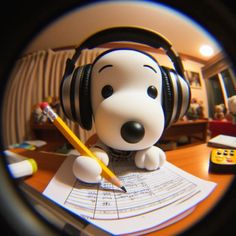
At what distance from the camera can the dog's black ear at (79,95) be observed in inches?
12.2

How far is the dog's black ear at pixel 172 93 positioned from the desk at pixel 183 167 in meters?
0.13

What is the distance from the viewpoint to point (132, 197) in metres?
0.25

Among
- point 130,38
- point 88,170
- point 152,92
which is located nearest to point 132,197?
point 88,170

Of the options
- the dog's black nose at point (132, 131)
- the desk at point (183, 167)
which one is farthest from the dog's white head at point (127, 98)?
the desk at point (183, 167)

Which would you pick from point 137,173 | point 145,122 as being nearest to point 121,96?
point 145,122

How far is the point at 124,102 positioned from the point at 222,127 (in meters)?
0.30

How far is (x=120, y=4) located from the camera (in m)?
0.26

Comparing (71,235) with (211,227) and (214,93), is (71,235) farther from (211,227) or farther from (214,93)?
(214,93)

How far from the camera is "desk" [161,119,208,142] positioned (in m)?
0.40

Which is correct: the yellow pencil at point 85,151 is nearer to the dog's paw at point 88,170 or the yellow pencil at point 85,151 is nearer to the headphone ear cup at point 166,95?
the dog's paw at point 88,170

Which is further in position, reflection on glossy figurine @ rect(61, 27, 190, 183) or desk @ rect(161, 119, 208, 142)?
desk @ rect(161, 119, 208, 142)

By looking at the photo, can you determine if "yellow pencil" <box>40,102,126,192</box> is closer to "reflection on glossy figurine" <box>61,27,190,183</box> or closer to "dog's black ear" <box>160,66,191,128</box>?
"reflection on glossy figurine" <box>61,27,190,183</box>

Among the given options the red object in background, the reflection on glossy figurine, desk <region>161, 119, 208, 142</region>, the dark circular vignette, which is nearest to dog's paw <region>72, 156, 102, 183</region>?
the reflection on glossy figurine

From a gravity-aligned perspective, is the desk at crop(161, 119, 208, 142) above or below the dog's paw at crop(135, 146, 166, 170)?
above
